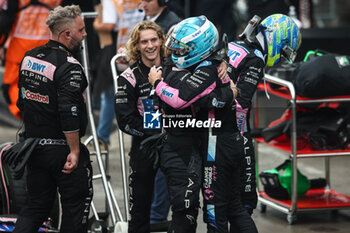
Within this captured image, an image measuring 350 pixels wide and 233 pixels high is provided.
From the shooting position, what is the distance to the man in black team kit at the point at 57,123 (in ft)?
16.1

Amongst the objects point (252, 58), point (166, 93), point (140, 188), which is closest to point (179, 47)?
point (166, 93)

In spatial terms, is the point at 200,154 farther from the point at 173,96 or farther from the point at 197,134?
the point at 173,96

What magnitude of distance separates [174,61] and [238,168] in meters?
0.80

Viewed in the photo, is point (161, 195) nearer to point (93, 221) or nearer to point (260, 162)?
point (93, 221)

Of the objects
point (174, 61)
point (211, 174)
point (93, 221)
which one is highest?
point (174, 61)

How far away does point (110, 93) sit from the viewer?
28.0ft

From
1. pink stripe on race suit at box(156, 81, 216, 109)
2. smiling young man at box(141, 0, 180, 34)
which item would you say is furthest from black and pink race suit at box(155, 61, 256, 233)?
smiling young man at box(141, 0, 180, 34)

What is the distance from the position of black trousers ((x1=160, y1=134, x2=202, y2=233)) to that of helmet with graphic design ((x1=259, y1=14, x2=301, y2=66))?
1.08 m

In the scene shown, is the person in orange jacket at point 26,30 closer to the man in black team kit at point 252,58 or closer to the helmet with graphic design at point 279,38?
the man in black team kit at point 252,58

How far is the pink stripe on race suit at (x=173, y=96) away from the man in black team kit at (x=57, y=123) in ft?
2.23

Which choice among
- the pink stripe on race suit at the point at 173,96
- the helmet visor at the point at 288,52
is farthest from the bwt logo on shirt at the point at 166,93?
the helmet visor at the point at 288,52

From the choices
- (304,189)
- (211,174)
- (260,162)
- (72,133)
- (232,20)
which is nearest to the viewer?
(211,174)

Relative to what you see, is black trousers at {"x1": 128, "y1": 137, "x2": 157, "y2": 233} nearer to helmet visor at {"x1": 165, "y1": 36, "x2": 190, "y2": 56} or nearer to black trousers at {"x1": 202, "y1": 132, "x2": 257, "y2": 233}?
black trousers at {"x1": 202, "y1": 132, "x2": 257, "y2": 233}

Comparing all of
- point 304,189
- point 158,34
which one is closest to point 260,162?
point 304,189
